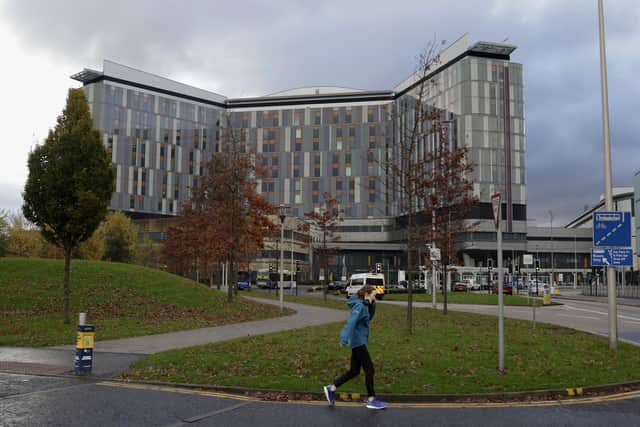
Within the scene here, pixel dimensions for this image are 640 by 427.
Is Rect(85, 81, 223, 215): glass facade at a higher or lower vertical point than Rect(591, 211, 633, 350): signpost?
higher

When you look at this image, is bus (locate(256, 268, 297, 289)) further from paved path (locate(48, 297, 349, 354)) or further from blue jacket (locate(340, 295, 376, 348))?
blue jacket (locate(340, 295, 376, 348))

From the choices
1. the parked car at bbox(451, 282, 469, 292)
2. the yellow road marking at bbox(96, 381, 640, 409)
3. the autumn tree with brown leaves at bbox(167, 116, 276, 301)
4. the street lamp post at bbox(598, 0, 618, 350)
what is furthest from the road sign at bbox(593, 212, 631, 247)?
the parked car at bbox(451, 282, 469, 292)

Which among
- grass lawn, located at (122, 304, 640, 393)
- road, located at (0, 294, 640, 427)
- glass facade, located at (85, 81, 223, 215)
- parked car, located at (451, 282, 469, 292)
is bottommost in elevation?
parked car, located at (451, 282, 469, 292)

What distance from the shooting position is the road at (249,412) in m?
7.46

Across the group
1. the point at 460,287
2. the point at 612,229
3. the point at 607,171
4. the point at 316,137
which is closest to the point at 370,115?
the point at 316,137

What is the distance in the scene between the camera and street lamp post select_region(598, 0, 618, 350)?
45.6 feet

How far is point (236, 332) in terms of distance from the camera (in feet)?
60.3

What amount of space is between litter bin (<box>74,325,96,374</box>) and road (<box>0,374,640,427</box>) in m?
1.61

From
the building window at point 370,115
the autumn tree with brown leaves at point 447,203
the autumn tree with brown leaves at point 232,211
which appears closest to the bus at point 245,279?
the autumn tree with brown leaves at point 232,211

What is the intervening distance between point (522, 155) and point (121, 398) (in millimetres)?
89891

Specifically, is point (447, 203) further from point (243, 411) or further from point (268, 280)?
point (268, 280)

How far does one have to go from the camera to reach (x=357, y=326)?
870 cm

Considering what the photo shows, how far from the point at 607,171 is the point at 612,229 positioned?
60.2 inches

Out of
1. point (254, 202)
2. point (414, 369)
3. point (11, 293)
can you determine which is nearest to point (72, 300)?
point (11, 293)
